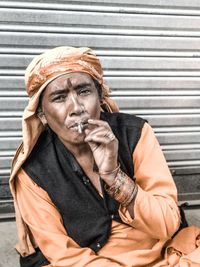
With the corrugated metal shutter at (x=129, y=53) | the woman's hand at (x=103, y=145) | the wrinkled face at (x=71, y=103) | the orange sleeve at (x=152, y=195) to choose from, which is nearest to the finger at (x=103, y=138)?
the woman's hand at (x=103, y=145)

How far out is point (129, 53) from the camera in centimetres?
360

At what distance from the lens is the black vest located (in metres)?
2.54

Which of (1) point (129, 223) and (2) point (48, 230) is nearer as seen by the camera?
(1) point (129, 223)

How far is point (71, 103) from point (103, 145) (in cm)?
28

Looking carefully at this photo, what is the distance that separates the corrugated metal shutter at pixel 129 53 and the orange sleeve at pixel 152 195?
1178mm

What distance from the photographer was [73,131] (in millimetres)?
2324

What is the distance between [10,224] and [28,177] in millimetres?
1357

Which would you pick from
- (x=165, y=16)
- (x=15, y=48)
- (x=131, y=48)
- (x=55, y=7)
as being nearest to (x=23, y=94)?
(x=15, y=48)

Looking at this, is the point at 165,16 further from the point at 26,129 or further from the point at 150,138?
the point at 26,129

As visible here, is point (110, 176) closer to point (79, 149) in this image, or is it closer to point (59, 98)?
point (79, 149)

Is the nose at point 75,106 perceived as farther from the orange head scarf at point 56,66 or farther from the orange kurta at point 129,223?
the orange kurta at point 129,223

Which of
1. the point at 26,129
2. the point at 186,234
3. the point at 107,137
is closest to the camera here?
the point at 107,137

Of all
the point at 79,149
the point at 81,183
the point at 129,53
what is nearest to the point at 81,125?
the point at 79,149

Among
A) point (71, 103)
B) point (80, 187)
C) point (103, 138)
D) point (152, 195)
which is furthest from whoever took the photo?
point (80, 187)
